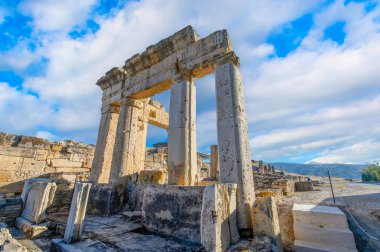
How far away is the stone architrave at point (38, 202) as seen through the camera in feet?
13.8

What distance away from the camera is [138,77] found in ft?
20.0

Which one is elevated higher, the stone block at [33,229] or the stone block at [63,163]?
the stone block at [63,163]

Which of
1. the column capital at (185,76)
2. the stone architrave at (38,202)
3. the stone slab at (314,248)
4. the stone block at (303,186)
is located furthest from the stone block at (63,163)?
the stone block at (303,186)

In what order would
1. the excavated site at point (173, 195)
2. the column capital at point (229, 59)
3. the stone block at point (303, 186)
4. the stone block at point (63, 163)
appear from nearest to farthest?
the excavated site at point (173, 195), the column capital at point (229, 59), the stone block at point (63, 163), the stone block at point (303, 186)

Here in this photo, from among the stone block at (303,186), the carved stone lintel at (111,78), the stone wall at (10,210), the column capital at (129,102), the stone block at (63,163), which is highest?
the carved stone lintel at (111,78)

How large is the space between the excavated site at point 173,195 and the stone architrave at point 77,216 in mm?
17

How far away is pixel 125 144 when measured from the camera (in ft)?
18.6

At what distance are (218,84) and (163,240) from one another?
121 inches

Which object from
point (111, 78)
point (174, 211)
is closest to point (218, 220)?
point (174, 211)

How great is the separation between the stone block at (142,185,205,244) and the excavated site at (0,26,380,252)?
0.6 inches

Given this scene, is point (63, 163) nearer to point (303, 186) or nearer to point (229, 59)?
point (229, 59)

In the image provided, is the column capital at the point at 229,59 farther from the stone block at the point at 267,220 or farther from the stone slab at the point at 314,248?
the stone slab at the point at 314,248

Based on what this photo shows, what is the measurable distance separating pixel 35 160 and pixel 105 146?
3.74 meters

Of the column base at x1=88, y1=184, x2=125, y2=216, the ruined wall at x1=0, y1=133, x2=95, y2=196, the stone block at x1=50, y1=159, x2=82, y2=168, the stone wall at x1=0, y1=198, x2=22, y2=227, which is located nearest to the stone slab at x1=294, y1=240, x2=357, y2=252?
the column base at x1=88, y1=184, x2=125, y2=216
